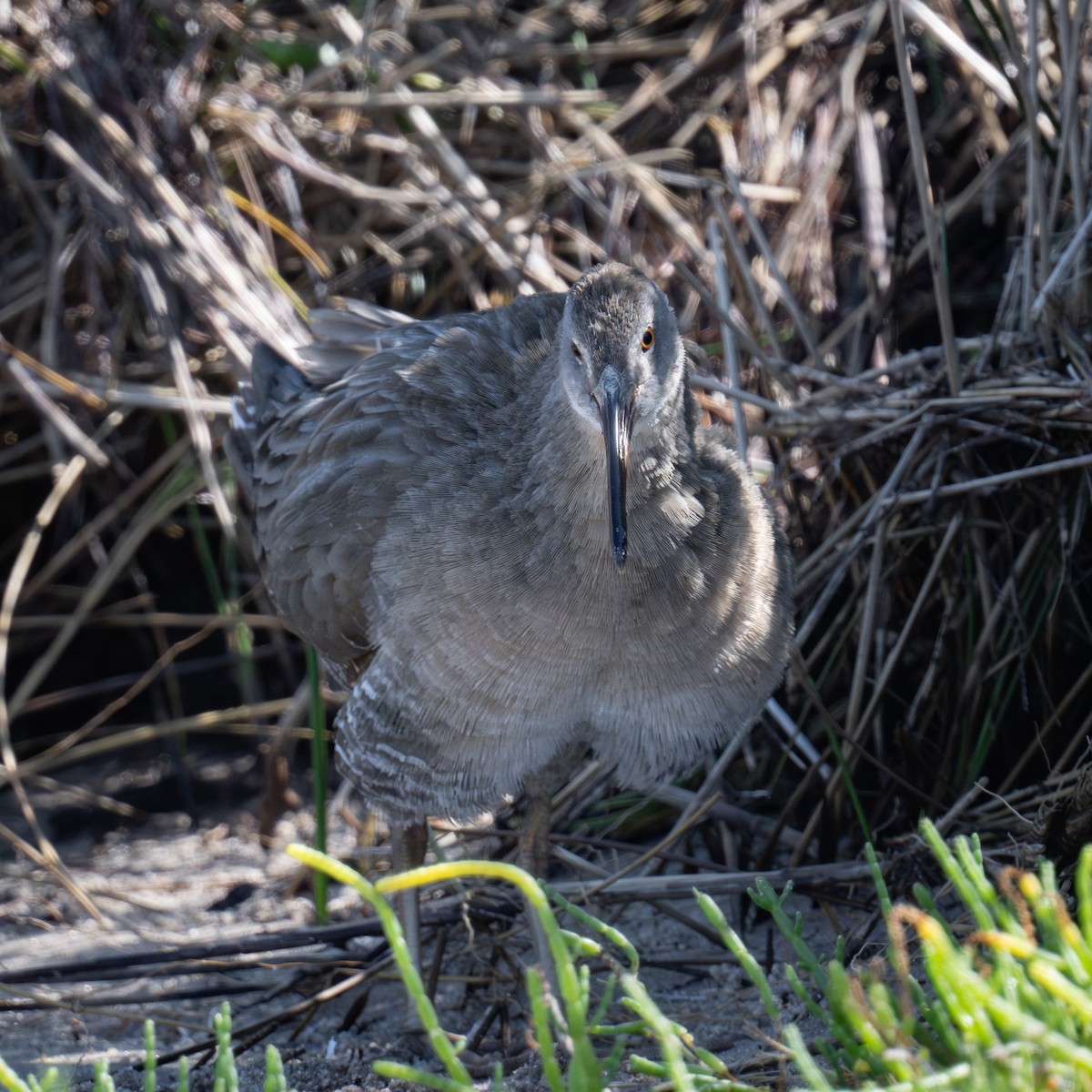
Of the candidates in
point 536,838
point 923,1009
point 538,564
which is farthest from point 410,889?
point 923,1009

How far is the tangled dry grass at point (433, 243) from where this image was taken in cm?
403

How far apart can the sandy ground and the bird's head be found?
4.05ft

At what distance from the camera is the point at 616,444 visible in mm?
2703

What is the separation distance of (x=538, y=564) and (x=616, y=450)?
1.18 feet

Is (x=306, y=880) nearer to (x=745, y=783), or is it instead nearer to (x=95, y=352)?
(x=745, y=783)

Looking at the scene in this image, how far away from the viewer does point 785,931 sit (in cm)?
227

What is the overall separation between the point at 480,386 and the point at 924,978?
174 cm

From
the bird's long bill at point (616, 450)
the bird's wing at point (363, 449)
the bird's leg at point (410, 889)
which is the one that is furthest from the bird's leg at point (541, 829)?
the bird's long bill at point (616, 450)

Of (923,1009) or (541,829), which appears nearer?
(923,1009)

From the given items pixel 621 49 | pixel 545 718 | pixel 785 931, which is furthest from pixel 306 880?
pixel 621 49

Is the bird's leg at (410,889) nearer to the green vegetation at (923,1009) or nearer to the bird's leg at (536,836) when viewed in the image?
the bird's leg at (536,836)

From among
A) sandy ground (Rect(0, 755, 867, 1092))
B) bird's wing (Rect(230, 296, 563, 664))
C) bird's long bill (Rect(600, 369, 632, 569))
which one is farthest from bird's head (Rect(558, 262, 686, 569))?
sandy ground (Rect(0, 755, 867, 1092))

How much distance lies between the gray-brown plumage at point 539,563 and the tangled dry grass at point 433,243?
743 millimetres

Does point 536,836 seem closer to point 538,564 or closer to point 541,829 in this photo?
point 541,829
